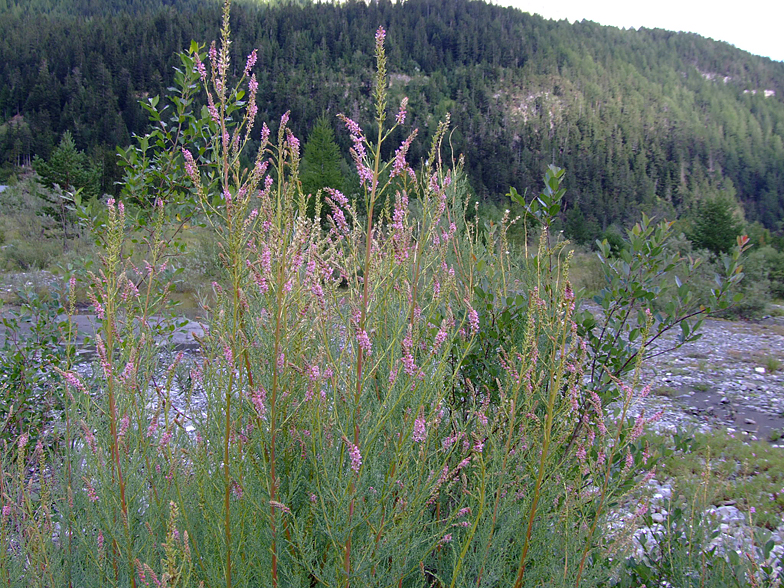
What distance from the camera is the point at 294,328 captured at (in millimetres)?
1444

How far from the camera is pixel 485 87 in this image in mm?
102812

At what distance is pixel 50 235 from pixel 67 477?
2387 cm

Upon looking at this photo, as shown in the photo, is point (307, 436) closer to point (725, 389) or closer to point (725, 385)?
point (725, 389)

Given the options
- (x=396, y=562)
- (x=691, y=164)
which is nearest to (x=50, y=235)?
(x=396, y=562)

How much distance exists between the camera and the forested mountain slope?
75750mm

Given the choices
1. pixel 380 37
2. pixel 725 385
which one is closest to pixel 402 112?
pixel 380 37

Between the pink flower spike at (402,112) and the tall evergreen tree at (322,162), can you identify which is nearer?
the pink flower spike at (402,112)

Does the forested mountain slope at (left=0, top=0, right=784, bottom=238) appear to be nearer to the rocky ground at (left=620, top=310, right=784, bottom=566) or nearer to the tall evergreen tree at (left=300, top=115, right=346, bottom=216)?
the tall evergreen tree at (left=300, top=115, right=346, bottom=216)

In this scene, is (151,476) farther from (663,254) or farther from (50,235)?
(50,235)

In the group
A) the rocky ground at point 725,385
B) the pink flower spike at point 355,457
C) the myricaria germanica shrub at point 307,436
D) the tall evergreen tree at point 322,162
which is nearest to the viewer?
the pink flower spike at point 355,457

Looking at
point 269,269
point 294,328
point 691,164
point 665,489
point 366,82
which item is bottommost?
point 665,489

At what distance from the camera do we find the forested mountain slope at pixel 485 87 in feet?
249

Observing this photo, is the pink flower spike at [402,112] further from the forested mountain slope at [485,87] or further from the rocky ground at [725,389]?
the forested mountain slope at [485,87]

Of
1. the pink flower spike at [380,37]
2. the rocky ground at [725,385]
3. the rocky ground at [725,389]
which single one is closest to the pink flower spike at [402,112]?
the pink flower spike at [380,37]
